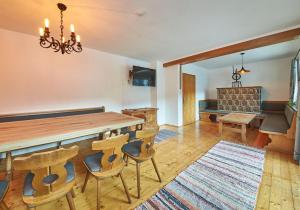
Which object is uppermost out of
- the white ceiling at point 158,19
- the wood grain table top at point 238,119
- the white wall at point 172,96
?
the white ceiling at point 158,19

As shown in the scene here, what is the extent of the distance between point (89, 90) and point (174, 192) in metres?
3.03

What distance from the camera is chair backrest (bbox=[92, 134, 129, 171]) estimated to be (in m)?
1.28

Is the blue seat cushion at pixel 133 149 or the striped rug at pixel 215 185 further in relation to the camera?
the blue seat cushion at pixel 133 149

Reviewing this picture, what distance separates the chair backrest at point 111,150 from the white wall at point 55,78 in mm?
2417

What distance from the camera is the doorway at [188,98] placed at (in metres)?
5.36

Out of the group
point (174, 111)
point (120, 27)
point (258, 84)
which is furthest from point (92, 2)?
point (258, 84)

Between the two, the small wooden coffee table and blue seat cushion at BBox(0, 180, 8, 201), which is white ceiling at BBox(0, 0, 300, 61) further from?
blue seat cushion at BBox(0, 180, 8, 201)

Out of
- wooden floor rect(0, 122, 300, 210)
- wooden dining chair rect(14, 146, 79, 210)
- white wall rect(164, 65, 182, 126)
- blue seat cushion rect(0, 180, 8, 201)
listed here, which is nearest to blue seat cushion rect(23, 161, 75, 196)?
wooden dining chair rect(14, 146, 79, 210)

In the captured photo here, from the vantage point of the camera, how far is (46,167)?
1.05 metres

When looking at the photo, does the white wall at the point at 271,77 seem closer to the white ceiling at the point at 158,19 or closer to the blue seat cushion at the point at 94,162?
the white ceiling at the point at 158,19

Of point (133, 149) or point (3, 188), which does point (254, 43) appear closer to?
point (133, 149)

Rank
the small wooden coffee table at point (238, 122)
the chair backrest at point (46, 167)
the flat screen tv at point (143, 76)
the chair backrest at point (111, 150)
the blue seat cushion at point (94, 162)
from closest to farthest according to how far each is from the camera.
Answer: the chair backrest at point (46, 167) < the chair backrest at point (111, 150) < the blue seat cushion at point (94, 162) < the small wooden coffee table at point (238, 122) < the flat screen tv at point (143, 76)

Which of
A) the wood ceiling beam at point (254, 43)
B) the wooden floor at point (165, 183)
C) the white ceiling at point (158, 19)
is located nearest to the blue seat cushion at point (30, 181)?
the wooden floor at point (165, 183)

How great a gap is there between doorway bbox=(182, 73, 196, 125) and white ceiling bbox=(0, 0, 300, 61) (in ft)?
7.60
